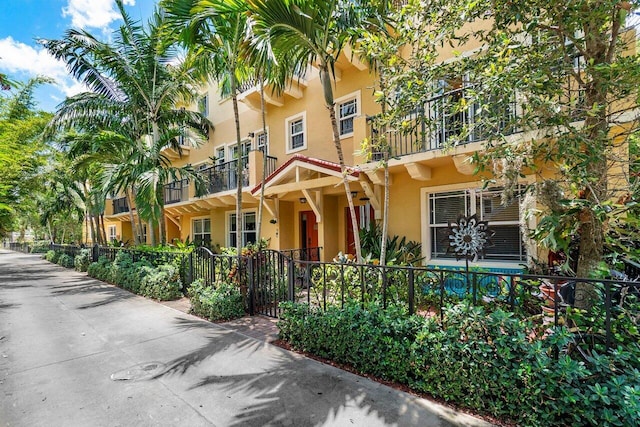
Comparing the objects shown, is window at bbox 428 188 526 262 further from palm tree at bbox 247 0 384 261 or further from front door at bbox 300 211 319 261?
front door at bbox 300 211 319 261

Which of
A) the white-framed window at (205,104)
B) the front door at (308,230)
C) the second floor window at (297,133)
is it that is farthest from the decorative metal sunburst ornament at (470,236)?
the white-framed window at (205,104)

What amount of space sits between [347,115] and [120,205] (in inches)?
729

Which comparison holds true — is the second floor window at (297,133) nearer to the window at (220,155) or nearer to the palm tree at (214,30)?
the palm tree at (214,30)

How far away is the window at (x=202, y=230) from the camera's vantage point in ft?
52.6

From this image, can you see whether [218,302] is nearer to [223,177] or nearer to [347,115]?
[347,115]

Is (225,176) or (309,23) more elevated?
(309,23)

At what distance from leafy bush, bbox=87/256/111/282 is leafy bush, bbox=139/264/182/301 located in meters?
4.19

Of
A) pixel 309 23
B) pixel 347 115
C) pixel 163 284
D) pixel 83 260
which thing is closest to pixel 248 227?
pixel 163 284

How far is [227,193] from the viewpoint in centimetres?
1152

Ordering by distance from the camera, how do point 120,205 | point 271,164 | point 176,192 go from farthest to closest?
point 120,205 < point 176,192 < point 271,164

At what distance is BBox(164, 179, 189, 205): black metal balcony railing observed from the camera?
48.6ft

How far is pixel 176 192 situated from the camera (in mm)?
15891

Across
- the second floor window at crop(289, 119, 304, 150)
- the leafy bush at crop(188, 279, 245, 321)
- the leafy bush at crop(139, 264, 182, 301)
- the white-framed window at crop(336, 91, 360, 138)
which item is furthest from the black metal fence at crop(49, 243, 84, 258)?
the white-framed window at crop(336, 91, 360, 138)

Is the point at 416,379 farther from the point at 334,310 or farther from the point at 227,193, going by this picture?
the point at 227,193
